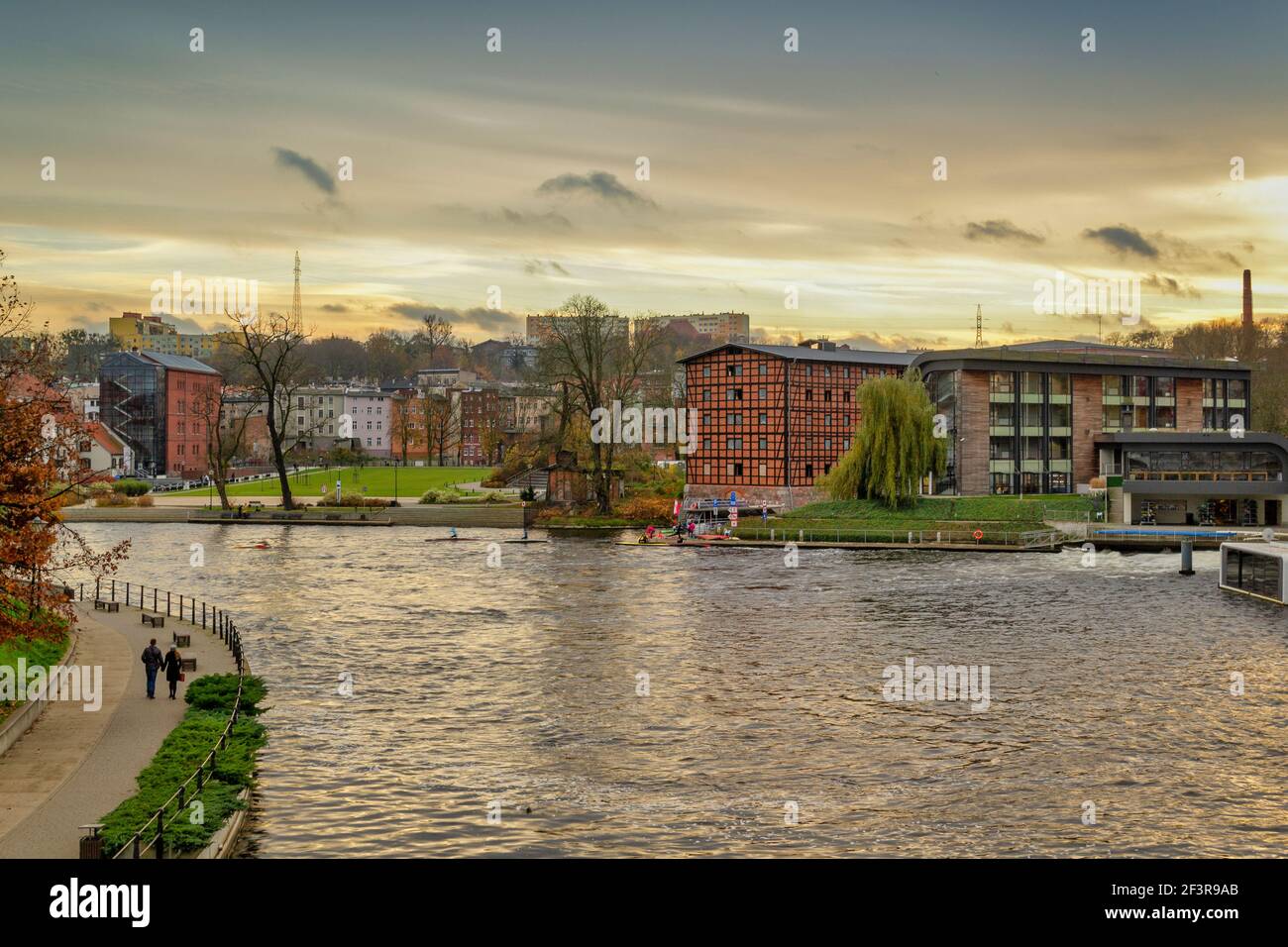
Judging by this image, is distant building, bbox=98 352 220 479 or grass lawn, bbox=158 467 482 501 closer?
grass lawn, bbox=158 467 482 501

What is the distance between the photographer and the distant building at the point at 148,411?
6240 inches

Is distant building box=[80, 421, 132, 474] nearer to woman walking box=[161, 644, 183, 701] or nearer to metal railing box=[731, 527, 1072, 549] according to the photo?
metal railing box=[731, 527, 1072, 549]

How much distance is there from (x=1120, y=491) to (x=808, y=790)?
79.9m

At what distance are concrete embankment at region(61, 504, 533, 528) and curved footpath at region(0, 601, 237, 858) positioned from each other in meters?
66.9

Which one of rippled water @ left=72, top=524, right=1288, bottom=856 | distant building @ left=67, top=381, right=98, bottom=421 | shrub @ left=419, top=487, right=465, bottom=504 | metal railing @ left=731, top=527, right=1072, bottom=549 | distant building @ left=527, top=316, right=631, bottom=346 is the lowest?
rippled water @ left=72, top=524, right=1288, bottom=856

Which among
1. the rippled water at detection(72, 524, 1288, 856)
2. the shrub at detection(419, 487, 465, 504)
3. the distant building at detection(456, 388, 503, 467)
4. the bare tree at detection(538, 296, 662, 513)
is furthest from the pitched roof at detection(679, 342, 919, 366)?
the distant building at detection(456, 388, 503, 467)

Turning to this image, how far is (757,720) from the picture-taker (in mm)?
29609

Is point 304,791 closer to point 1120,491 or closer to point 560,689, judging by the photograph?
point 560,689

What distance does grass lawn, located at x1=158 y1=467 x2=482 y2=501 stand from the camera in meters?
130

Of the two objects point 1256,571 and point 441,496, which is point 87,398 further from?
point 1256,571

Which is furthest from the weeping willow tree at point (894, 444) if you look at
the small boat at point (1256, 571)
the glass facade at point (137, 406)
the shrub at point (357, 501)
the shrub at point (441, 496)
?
the glass facade at point (137, 406)

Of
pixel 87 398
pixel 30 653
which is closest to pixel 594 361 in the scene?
pixel 30 653

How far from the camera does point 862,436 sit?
9075 centimetres
